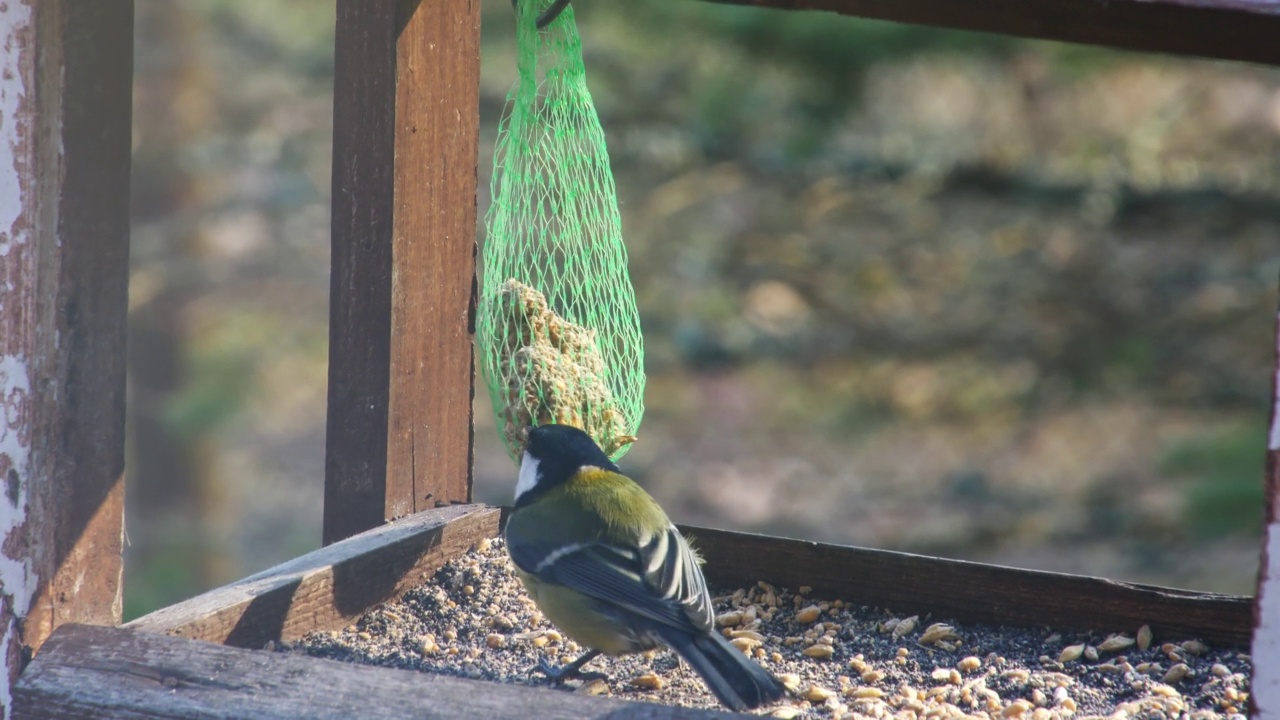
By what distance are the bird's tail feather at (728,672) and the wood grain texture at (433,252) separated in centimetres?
70

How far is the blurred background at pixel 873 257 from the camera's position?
5.25m

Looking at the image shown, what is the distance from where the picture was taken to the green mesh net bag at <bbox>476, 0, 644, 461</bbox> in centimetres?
255

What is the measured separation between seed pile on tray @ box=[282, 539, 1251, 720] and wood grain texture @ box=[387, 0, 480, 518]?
0.24 m

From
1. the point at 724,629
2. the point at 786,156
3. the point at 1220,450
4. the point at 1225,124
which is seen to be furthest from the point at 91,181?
the point at 1225,124

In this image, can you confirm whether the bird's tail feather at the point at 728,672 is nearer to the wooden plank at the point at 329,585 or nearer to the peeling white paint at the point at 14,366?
the wooden plank at the point at 329,585

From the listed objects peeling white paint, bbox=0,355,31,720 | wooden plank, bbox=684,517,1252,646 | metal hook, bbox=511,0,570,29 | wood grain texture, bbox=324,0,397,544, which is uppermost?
metal hook, bbox=511,0,570,29

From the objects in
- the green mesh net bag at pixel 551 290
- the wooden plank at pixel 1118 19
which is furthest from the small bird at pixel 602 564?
the wooden plank at pixel 1118 19

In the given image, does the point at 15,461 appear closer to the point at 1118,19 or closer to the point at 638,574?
the point at 638,574

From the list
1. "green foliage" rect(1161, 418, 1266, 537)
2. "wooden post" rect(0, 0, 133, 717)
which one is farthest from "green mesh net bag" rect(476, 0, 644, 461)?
"green foliage" rect(1161, 418, 1266, 537)

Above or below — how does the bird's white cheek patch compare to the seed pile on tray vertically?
above

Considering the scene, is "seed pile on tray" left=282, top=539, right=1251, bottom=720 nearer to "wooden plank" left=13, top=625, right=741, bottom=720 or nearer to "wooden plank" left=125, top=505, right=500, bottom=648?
"wooden plank" left=125, top=505, right=500, bottom=648

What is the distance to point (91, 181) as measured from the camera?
188 cm

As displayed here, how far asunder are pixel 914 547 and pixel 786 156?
8.27 ft

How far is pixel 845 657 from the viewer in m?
2.28
